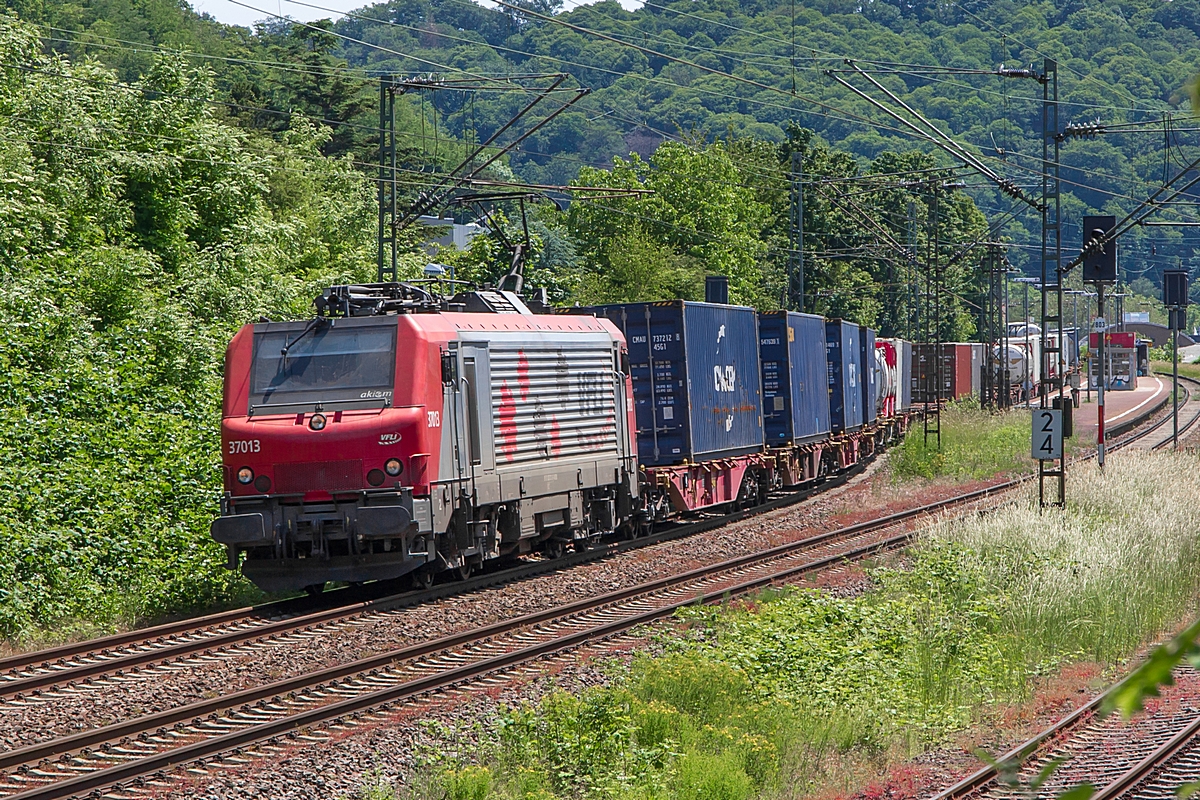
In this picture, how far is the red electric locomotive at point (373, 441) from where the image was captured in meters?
14.2

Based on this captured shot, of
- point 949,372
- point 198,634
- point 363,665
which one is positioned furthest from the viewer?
point 949,372

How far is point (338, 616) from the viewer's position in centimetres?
1414

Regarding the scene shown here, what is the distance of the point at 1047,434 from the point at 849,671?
1049cm

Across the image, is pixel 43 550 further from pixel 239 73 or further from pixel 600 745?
pixel 239 73

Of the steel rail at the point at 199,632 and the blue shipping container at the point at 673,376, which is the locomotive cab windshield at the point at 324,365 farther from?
the blue shipping container at the point at 673,376

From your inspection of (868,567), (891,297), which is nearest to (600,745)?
(868,567)

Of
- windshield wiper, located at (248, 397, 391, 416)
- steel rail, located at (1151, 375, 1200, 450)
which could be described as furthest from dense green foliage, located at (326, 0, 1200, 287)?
windshield wiper, located at (248, 397, 391, 416)

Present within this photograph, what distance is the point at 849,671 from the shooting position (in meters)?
11.1

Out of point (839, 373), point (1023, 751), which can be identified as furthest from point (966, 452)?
point (1023, 751)

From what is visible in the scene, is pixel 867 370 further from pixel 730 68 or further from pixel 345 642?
pixel 730 68

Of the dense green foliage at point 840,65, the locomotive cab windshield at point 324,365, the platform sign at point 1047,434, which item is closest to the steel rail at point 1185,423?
the dense green foliage at point 840,65

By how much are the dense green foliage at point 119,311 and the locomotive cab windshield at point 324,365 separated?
2249 mm

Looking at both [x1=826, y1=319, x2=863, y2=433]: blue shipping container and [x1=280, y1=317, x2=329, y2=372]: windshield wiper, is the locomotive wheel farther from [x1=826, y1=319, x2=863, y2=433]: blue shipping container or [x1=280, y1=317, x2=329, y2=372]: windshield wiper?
[x1=826, y1=319, x2=863, y2=433]: blue shipping container

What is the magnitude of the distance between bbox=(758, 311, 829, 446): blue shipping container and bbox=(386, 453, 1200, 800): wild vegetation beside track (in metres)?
8.52
